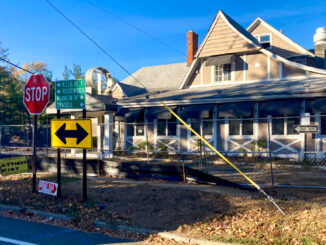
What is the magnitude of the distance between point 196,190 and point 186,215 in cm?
150

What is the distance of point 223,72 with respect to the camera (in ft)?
57.2

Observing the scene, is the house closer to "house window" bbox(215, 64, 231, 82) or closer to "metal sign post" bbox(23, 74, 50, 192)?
"house window" bbox(215, 64, 231, 82)

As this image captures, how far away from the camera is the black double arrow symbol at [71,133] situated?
25.4 ft

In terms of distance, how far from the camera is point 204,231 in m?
5.55

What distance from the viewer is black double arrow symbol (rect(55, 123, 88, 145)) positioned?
7730mm

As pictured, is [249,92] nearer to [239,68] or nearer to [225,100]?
[225,100]

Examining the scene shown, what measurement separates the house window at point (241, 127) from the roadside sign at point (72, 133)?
9120 mm

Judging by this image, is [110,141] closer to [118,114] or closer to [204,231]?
[118,114]

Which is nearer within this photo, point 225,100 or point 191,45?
point 225,100

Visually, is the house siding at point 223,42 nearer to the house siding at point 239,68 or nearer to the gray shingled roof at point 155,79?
the house siding at point 239,68

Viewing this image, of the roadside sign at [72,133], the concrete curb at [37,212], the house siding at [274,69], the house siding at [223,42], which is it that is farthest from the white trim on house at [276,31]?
the concrete curb at [37,212]

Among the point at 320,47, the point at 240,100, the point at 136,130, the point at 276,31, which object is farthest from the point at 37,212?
the point at 276,31

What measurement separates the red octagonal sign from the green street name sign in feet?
1.37

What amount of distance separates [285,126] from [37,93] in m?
10.9
